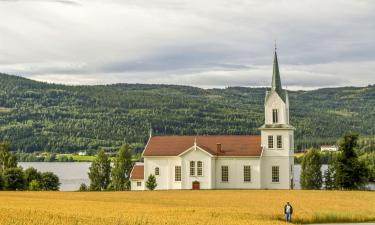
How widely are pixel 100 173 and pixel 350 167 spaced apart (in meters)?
37.7

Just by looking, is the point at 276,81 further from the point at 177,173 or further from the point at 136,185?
the point at 136,185

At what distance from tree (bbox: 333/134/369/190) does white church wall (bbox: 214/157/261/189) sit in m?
11.8

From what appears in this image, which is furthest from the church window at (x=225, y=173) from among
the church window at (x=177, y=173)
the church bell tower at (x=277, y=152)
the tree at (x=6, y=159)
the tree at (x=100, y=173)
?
the tree at (x=6, y=159)

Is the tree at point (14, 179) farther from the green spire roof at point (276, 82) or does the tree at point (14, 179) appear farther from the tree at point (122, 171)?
the green spire roof at point (276, 82)

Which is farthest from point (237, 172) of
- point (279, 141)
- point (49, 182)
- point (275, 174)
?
point (49, 182)

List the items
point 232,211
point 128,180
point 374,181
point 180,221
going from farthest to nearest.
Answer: point 374,181, point 128,180, point 232,211, point 180,221

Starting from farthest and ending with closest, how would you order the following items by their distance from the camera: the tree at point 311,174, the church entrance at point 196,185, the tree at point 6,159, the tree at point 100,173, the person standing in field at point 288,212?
the tree at point 311,174
the tree at point 100,173
the tree at point 6,159
the church entrance at point 196,185
the person standing in field at point 288,212

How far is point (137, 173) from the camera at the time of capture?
9862 cm

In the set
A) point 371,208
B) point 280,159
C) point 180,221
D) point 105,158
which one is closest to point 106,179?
point 105,158

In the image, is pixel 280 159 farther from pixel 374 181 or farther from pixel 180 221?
pixel 374 181

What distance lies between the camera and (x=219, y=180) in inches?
3617

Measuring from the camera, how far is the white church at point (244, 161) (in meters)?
90.9

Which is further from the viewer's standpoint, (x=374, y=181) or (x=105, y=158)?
(x=374, y=181)

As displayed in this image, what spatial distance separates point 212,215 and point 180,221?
7.07m
